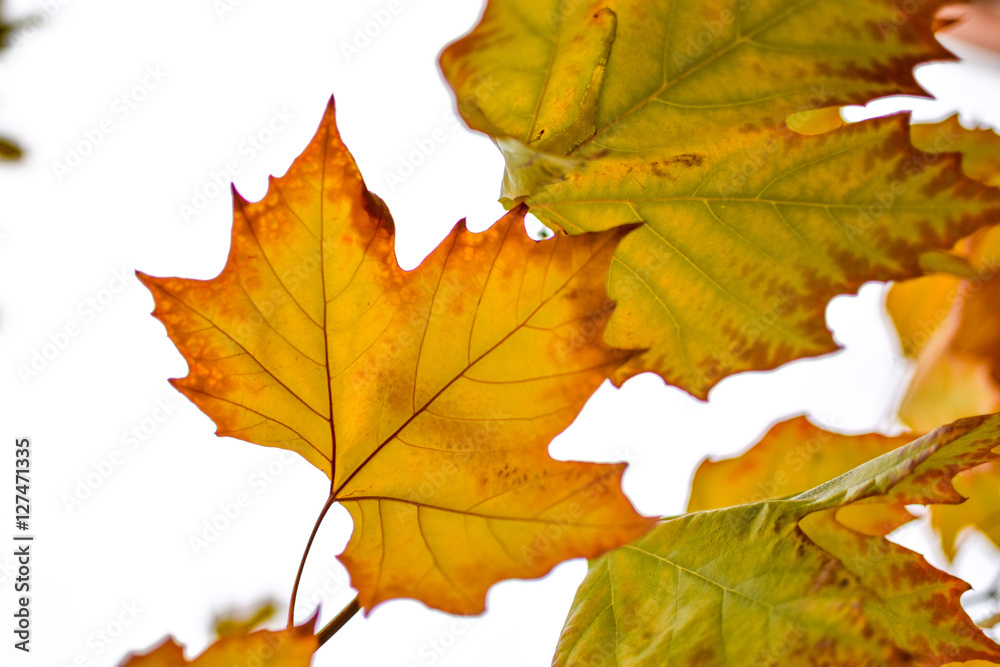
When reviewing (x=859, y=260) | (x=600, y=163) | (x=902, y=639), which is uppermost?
(x=600, y=163)

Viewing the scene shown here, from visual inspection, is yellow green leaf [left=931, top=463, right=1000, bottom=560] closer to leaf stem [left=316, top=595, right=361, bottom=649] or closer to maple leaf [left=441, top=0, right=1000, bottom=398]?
maple leaf [left=441, top=0, right=1000, bottom=398]

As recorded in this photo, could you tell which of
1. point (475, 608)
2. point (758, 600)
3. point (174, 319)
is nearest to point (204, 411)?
point (174, 319)

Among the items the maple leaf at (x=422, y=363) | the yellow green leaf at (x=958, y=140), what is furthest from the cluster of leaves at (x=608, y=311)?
the yellow green leaf at (x=958, y=140)

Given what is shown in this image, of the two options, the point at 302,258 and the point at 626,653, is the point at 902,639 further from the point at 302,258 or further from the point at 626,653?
the point at 302,258

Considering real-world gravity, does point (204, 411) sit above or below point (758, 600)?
above

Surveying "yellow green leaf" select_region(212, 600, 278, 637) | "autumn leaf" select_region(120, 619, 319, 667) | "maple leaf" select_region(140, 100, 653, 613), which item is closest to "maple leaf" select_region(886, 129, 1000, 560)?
"maple leaf" select_region(140, 100, 653, 613)

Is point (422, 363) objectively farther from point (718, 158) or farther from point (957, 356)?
point (957, 356)
